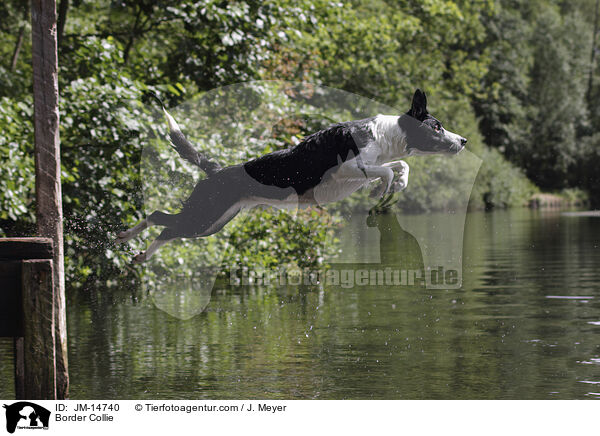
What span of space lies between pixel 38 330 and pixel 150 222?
4.68 ft

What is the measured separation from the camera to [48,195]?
24.0 ft

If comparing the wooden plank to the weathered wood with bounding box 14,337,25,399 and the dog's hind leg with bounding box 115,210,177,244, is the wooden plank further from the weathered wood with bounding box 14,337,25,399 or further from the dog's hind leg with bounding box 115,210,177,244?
the dog's hind leg with bounding box 115,210,177,244

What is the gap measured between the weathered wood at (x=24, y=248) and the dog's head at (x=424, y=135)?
2715 millimetres

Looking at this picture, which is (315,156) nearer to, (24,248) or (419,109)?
(419,109)

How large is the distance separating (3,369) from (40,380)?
774cm

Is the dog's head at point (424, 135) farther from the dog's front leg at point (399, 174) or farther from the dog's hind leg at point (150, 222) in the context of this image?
the dog's hind leg at point (150, 222)

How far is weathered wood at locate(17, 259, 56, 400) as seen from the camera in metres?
6.65

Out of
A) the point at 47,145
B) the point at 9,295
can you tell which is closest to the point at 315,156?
the point at 9,295

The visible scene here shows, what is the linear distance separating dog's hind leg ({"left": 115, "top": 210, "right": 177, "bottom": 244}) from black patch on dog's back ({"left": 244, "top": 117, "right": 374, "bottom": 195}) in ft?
2.61

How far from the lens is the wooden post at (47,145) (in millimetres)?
7320
